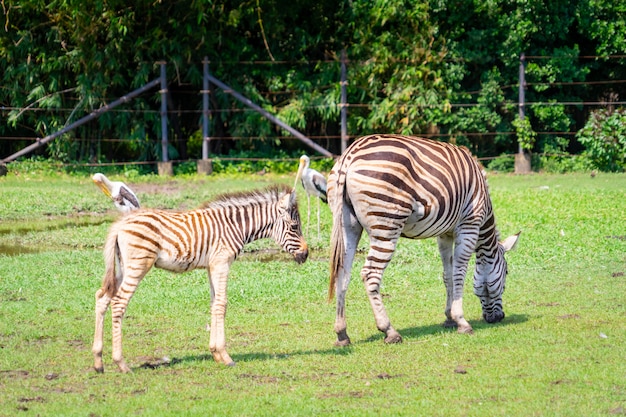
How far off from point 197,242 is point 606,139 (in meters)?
15.1

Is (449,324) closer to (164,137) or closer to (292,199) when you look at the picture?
(292,199)

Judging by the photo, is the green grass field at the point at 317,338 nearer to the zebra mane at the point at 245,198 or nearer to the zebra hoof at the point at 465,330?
the zebra hoof at the point at 465,330

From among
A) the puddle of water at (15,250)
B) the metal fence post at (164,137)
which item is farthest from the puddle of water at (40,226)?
the metal fence post at (164,137)

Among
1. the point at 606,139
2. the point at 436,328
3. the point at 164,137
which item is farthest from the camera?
the point at 164,137

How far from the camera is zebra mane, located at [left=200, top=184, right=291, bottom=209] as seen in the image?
8.38 meters

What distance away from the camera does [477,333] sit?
9148 millimetres

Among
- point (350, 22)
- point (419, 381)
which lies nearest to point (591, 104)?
point (350, 22)

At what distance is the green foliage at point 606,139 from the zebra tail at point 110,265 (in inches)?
602

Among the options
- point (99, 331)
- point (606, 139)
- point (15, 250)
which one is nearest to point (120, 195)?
point (99, 331)

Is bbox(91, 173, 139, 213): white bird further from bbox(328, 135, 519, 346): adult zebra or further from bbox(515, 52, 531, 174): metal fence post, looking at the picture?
bbox(515, 52, 531, 174): metal fence post

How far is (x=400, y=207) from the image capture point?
28.5ft

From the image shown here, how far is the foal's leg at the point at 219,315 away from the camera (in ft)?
25.9

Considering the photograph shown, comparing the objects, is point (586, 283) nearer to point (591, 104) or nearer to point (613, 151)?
point (613, 151)

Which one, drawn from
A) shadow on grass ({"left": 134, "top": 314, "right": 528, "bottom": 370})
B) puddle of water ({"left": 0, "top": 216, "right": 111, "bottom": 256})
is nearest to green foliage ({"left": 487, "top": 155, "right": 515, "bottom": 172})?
puddle of water ({"left": 0, "top": 216, "right": 111, "bottom": 256})
